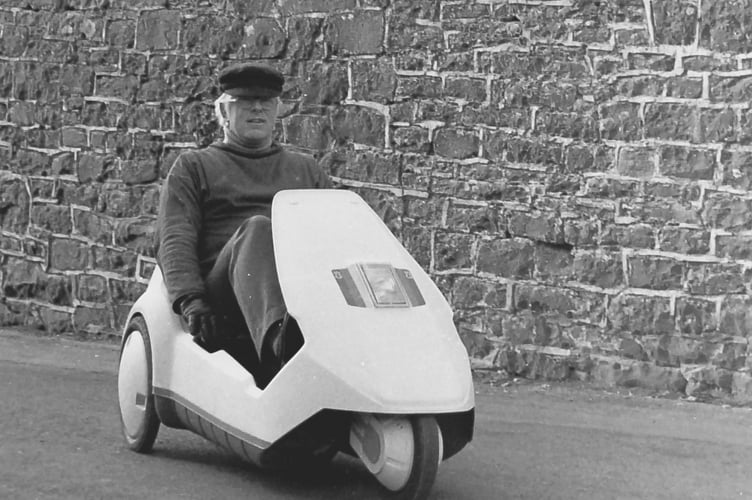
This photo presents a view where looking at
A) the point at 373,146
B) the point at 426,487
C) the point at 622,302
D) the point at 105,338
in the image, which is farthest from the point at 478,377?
the point at 426,487

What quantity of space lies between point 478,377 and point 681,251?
133 cm

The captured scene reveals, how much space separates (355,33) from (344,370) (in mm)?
4223

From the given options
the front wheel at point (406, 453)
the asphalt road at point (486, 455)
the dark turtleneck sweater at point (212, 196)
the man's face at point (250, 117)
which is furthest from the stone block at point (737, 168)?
the front wheel at point (406, 453)

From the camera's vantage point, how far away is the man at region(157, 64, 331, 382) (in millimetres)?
5125

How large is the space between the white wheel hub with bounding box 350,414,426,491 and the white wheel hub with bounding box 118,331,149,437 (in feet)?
4.23

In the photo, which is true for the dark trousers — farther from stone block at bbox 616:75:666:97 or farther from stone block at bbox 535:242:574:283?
stone block at bbox 616:75:666:97

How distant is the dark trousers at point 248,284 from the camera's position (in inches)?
198

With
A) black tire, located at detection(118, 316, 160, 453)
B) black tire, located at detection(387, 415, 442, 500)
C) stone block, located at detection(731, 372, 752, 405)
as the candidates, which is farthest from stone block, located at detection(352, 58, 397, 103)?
black tire, located at detection(387, 415, 442, 500)

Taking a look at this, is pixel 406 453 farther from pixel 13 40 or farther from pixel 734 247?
pixel 13 40

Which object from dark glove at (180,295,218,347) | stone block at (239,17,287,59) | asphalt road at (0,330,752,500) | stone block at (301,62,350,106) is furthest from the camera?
stone block at (239,17,287,59)

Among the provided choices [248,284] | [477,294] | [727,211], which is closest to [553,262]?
[477,294]

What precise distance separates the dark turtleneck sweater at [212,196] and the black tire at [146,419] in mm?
314

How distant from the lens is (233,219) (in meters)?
5.82

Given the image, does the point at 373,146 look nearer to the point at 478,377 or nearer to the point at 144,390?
the point at 478,377
